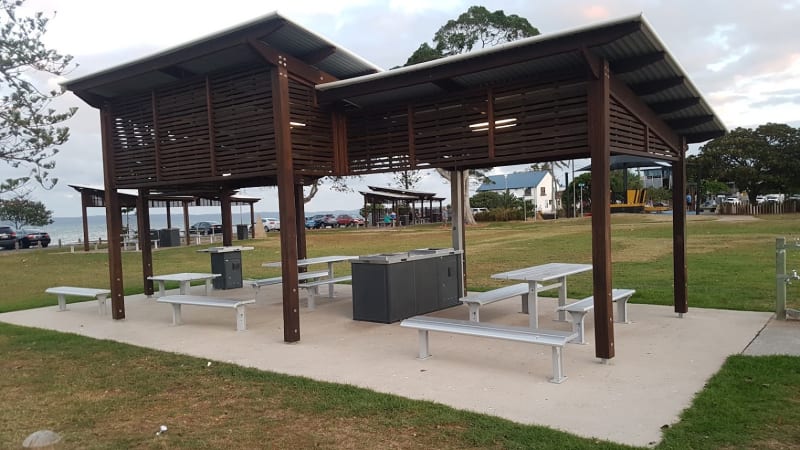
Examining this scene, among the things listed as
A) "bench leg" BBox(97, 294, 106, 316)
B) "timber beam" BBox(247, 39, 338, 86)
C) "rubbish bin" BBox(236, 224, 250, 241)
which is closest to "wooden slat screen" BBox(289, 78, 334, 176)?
"timber beam" BBox(247, 39, 338, 86)

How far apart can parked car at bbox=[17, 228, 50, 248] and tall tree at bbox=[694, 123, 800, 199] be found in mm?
47029

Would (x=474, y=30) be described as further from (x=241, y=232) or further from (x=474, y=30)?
(x=241, y=232)

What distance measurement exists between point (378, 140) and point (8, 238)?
3506cm

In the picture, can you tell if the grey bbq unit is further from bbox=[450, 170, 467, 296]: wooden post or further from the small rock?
the small rock

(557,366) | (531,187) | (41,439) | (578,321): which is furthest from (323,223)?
(41,439)

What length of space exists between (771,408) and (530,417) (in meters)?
1.76

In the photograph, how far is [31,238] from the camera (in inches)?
1374

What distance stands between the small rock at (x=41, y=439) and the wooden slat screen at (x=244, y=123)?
363 centimetres

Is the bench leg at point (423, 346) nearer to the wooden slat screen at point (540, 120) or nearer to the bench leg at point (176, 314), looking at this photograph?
the wooden slat screen at point (540, 120)

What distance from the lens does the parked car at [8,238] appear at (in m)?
33.6

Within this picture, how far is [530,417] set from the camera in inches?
162

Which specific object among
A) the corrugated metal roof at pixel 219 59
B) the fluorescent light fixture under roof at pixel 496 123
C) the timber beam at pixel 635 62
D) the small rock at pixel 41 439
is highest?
the corrugated metal roof at pixel 219 59

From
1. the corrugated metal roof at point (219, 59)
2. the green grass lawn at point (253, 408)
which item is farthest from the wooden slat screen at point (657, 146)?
the corrugated metal roof at point (219, 59)

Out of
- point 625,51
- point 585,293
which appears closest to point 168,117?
point 625,51
